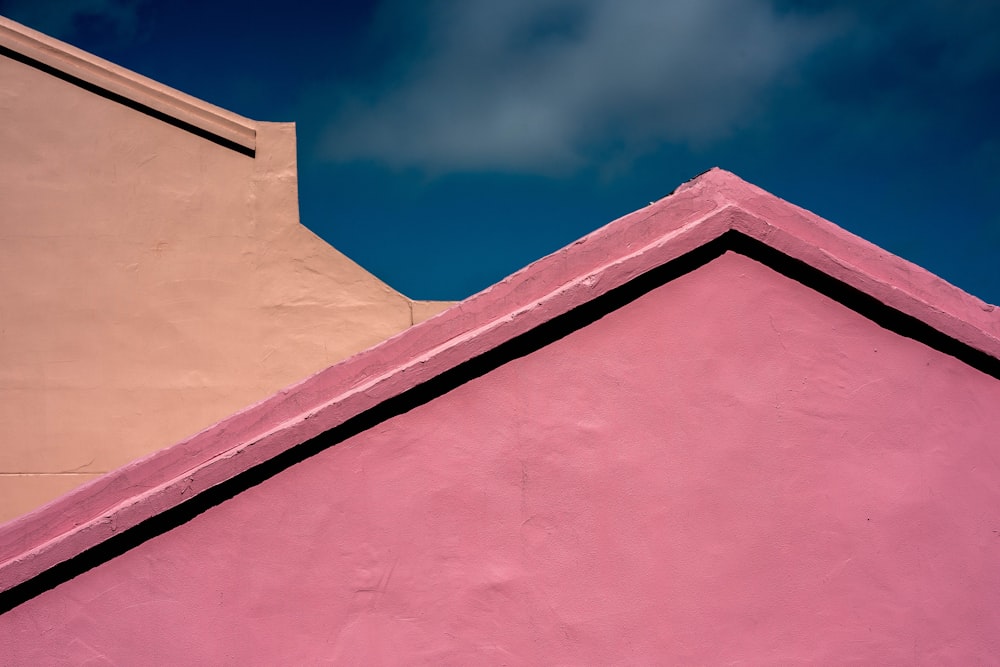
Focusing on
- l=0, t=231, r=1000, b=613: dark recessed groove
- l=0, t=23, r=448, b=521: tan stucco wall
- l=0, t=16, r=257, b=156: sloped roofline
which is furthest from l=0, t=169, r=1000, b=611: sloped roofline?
l=0, t=16, r=257, b=156: sloped roofline

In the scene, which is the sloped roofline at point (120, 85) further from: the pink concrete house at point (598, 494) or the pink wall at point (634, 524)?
the pink wall at point (634, 524)

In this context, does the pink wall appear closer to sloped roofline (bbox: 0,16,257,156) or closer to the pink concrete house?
the pink concrete house

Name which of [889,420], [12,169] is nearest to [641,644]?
[889,420]

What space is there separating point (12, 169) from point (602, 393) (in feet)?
17.7

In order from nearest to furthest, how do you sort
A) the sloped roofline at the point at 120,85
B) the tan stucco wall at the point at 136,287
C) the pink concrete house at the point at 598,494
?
the pink concrete house at the point at 598,494
the tan stucco wall at the point at 136,287
the sloped roofline at the point at 120,85

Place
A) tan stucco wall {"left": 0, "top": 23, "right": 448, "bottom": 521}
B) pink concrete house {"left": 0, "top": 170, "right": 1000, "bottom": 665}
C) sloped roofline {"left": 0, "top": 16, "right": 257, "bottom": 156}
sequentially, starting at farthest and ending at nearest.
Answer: sloped roofline {"left": 0, "top": 16, "right": 257, "bottom": 156}
tan stucco wall {"left": 0, "top": 23, "right": 448, "bottom": 521}
pink concrete house {"left": 0, "top": 170, "right": 1000, "bottom": 665}

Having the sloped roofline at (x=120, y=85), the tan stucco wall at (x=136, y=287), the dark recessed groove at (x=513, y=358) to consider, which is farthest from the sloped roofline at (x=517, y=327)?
the sloped roofline at (x=120, y=85)

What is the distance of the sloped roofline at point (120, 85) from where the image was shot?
7035 mm

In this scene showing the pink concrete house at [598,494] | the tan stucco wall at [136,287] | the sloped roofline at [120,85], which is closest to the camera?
the pink concrete house at [598,494]

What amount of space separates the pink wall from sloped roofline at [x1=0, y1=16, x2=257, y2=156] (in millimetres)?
4343

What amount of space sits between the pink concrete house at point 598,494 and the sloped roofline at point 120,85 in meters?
4.09

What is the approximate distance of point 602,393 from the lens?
3.88m

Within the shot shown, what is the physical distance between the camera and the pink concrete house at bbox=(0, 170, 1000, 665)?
11.8 ft

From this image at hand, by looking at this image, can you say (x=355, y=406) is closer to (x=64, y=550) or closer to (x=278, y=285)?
(x=64, y=550)
